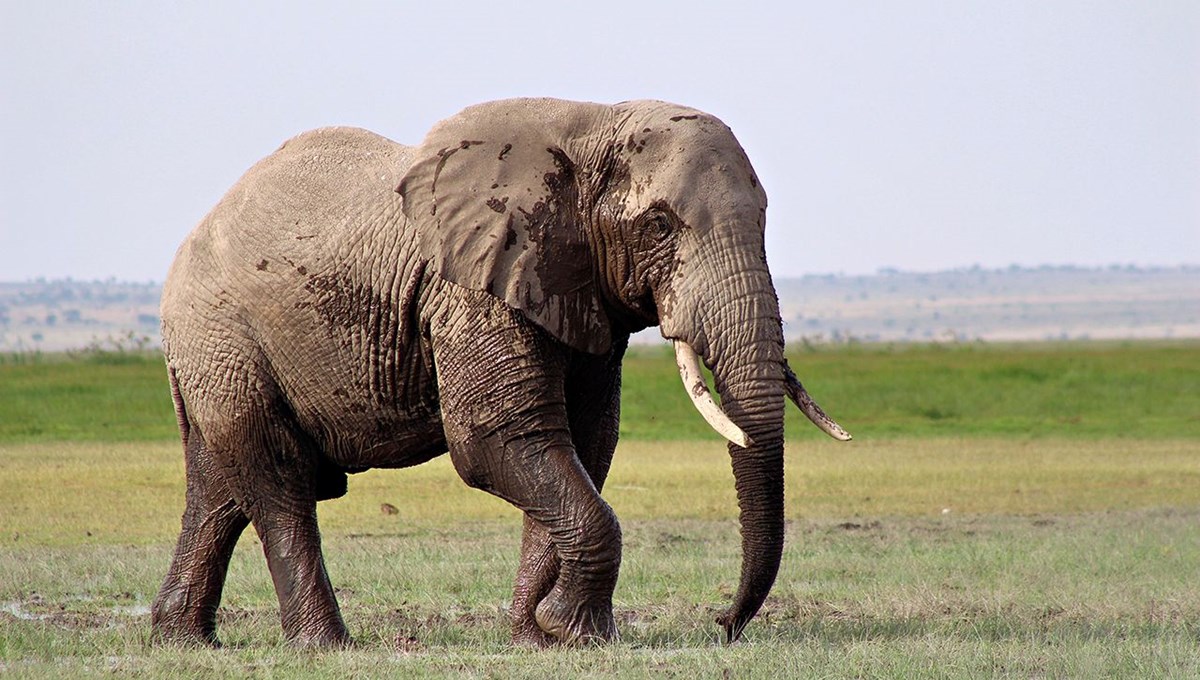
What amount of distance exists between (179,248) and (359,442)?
1683mm

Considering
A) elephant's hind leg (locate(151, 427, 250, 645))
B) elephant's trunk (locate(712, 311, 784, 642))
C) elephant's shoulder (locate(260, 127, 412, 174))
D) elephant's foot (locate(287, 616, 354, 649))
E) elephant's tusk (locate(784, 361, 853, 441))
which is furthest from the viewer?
elephant's hind leg (locate(151, 427, 250, 645))

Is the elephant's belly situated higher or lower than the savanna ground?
higher

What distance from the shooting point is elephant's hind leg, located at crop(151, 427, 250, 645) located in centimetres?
1086

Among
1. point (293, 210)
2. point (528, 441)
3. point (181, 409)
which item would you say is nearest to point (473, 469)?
point (528, 441)

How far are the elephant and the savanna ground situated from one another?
1.83 feet

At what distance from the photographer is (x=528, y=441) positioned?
959 centimetres

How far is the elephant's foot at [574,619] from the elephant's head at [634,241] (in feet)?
2.21

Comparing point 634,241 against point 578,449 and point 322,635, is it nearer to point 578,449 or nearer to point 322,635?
point 578,449

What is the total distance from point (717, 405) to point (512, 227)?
4.70 feet

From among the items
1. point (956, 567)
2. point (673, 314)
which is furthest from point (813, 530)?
point (673, 314)

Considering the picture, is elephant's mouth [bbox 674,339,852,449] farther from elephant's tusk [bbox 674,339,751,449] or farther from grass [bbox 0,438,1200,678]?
grass [bbox 0,438,1200,678]

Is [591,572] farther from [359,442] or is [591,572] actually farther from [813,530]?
[813,530]

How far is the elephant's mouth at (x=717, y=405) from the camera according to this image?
901cm

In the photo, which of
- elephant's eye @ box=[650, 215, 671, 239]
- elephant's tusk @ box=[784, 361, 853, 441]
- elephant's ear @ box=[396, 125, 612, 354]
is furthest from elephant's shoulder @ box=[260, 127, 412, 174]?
elephant's tusk @ box=[784, 361, 853, 441]
